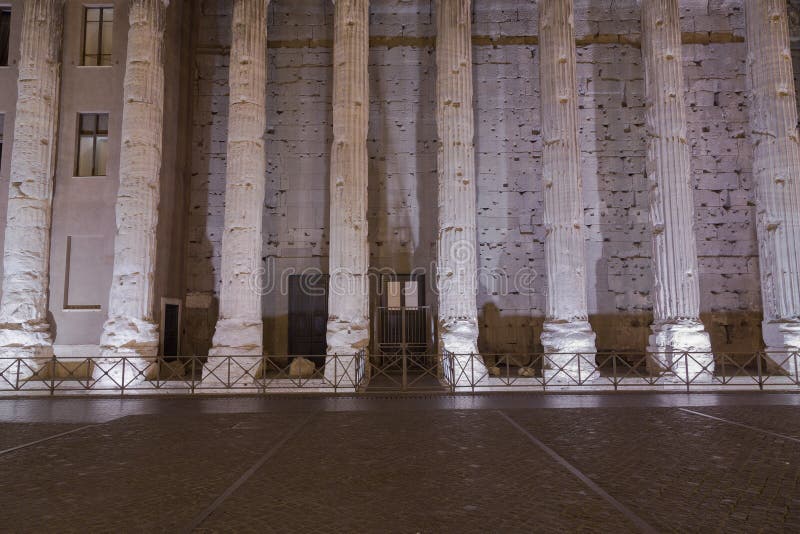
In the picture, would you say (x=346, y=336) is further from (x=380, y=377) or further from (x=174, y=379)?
(x=174, y=379)

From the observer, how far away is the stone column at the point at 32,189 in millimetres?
13855

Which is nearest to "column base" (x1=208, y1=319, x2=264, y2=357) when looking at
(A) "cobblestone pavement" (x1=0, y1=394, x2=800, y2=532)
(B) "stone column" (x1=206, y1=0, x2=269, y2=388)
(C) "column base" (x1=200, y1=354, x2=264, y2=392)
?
(B) "stone column" (x1=206, y1=0, x2=269, y2=388)

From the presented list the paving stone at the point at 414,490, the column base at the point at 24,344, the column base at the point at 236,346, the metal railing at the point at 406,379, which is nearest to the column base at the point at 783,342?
the metal railing at the point at 406,379

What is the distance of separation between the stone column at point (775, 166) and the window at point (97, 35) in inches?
654

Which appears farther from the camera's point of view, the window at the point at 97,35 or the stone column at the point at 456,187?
the window at the point at 97,35

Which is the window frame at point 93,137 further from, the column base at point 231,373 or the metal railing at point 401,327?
the metal railing at point 401,327

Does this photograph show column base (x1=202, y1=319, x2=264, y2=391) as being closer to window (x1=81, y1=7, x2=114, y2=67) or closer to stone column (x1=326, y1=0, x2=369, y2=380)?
stone column (x1=326, y1=0, x2=369, y2=380)

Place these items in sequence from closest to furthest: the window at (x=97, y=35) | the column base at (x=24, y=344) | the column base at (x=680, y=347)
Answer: the column base at (x=680, y=347)
the column base at (x=24, y=344)
the window at (x=97, y=35)

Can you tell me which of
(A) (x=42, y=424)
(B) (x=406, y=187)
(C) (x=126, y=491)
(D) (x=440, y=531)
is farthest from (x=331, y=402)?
(B) (x=406, y=187)

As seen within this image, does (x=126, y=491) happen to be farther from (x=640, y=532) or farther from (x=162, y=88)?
(x=162, y=88)

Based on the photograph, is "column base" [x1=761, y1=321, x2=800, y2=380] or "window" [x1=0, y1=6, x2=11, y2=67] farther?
"window" [x1=0, y1=6, x2=11, y2=67]

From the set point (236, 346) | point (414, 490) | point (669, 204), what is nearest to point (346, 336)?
point (236, 346)

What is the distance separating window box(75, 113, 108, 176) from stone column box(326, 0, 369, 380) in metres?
6.31

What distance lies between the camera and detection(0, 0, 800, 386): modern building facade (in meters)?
14.0
